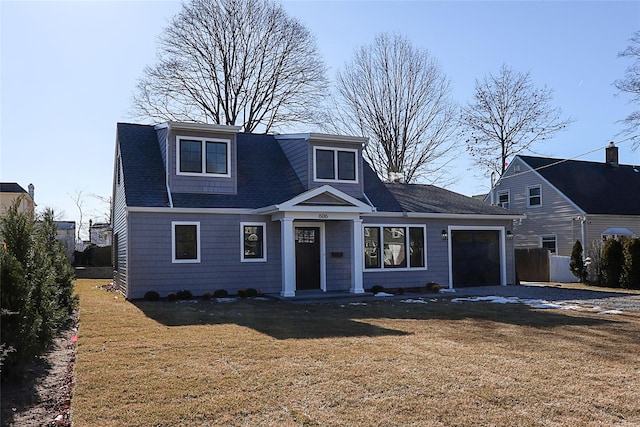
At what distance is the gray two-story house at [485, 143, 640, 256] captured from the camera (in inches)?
987

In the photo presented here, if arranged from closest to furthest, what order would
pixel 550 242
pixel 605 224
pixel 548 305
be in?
pixel 548 305 < pixel 605 224 < pixel 550 242

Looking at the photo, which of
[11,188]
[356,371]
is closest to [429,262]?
[356,371]

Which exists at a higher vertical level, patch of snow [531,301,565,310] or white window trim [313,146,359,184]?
white window trim [313,146,359,184]

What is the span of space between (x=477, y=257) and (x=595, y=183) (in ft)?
39.5

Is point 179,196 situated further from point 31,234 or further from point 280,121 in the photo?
point 280,121

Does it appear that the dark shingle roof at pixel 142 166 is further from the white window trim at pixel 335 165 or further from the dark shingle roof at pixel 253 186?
the white window trim at pixel 335 165

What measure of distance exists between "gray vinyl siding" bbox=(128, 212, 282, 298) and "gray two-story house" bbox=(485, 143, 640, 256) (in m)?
15.6

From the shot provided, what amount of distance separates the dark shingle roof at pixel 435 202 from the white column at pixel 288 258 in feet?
14.7

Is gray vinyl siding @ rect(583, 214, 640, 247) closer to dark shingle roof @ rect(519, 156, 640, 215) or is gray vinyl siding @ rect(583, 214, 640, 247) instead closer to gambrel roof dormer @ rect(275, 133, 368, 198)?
dark shingle roof @ rect(519, 156, 640, 215)

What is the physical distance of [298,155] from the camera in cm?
1800

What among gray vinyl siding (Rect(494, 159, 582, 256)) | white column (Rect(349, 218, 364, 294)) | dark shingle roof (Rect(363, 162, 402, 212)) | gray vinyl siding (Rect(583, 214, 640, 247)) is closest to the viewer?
white column (Rect(349, 218, 364, 294))

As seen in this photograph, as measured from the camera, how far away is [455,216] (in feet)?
60.4

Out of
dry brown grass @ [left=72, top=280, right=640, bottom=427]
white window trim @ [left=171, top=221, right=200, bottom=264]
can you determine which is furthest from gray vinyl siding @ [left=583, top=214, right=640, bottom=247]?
white window trim @ [left=171, top=221, right=200, bottom=264]

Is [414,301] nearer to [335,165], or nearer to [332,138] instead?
[335,165]
